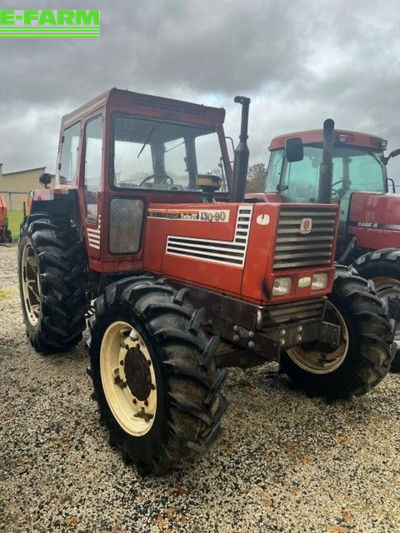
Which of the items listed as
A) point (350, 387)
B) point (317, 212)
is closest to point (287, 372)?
point (350, 387)

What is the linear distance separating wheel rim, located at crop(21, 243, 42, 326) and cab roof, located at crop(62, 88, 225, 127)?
62.6 inches

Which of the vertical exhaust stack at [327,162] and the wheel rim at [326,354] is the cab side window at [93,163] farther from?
the wheel rim at [326,354]

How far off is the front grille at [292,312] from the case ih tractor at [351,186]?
2.28 meters

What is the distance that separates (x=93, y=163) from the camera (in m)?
3.68

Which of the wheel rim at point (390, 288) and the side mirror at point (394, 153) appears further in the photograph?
the side mirror at point (394, 153)

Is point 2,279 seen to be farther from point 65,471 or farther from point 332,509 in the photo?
point 332,509

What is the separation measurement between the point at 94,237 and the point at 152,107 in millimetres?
1226

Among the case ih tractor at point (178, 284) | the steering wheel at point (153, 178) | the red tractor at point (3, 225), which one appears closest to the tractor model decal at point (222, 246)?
the case ih tractor at point (178, 284)

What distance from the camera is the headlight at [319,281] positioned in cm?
273

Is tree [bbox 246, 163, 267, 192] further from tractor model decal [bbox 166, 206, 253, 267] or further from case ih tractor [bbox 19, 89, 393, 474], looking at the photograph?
tractor model decal [bbox 166, 206, 253, 267]

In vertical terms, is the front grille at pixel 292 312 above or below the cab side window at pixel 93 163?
below

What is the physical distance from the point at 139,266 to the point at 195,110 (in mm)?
1530

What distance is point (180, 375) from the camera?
225cm

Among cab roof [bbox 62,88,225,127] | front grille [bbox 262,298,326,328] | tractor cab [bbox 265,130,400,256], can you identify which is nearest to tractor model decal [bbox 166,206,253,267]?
front grille [bbox 262,298,326,328]
